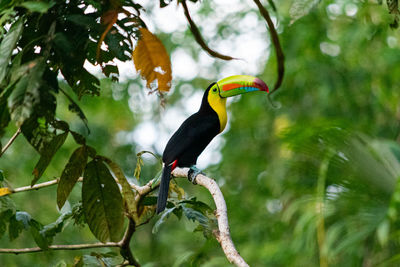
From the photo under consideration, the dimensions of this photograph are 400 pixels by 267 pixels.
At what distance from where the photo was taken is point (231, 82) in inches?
122

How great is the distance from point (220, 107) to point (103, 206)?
6.56ft

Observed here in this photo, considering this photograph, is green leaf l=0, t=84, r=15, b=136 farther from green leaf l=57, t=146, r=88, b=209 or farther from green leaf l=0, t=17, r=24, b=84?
green leaf l=57, t=146, r=88, b=209

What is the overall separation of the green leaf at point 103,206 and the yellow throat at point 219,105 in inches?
76.0

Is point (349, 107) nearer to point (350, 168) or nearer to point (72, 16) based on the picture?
point (350, 168)

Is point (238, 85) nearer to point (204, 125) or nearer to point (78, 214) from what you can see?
point (204, 125)

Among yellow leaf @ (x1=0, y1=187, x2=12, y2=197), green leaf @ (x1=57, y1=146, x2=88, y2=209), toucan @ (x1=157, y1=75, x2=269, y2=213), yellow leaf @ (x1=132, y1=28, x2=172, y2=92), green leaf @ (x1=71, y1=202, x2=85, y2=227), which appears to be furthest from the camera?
toucan @ (x1=157, y1=75, x2=269, y2=213)

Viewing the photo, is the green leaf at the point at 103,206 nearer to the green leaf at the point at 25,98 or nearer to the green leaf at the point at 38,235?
the green leaf at the point at 25,98

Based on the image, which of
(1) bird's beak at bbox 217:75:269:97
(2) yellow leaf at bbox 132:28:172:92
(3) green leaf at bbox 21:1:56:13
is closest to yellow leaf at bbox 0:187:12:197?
(2) yellow leaf at bbox 132:28:172:92

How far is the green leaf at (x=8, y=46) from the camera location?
3.18 ft

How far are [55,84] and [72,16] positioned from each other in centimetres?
14

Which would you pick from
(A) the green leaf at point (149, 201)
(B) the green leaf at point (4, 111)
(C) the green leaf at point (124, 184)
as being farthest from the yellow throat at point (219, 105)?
(B) the green leaf at point (4, 111)

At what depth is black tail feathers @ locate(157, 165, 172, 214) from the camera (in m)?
1.93

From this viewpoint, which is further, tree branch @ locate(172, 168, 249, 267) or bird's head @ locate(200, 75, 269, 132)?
bird's head @ locate(200, 75, 269, 132)

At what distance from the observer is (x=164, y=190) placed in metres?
2.07
